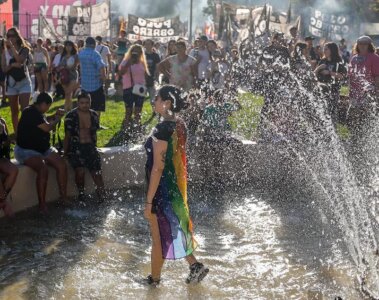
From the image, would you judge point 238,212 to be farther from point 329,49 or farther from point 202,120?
point 329,49

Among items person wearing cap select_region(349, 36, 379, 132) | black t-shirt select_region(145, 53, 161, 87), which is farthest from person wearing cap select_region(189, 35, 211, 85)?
person wearing cap select_region(349, 36, 379, 132)

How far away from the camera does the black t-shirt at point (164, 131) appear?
4.61 metres

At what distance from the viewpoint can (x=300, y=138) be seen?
901cm

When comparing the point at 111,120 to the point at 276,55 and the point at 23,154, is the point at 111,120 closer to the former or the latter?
the point at 276,55

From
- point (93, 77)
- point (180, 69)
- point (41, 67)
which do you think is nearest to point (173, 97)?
point (180, 69)

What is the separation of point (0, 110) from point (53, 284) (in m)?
8.64

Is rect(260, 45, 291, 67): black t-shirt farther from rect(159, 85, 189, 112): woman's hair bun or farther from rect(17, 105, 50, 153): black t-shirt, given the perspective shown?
rect(159, 85, 189, 112): woman's hair bun

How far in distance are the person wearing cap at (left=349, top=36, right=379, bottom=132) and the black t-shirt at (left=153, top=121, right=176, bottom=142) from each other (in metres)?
5.94

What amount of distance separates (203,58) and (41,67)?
16.1 ft

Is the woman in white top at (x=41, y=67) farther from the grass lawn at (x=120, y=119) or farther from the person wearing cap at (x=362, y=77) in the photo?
the person wearing cap at (x=362, y=77)

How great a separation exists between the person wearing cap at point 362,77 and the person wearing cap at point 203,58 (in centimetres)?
278

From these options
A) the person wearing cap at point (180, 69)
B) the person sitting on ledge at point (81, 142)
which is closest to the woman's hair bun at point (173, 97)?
the person sitting on ledge at point (81, 142)

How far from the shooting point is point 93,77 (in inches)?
442

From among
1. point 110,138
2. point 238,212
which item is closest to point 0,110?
point 110,138
